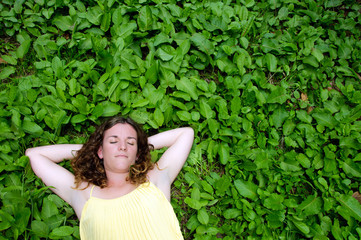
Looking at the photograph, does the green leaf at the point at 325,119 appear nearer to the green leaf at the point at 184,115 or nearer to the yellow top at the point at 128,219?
the green leaf at the point at 184,115

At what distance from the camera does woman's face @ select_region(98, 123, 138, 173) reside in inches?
94.1

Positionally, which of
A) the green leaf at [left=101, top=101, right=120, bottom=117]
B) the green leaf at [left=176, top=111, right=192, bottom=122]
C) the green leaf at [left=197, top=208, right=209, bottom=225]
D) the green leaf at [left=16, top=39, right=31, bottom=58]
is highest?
the green leaf at [left=16, top=39, right=31, bottom=58]

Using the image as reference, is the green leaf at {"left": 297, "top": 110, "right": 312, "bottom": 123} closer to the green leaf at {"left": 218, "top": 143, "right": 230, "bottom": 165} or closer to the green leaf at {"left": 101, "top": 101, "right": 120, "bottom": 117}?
the green leaf at {"left": 218, "top": 143, "right": 230, "bottom": 165}

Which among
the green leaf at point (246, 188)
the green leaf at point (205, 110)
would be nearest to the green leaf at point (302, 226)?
the green leaf at point (246, 188)

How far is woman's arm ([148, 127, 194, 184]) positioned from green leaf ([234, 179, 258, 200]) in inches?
23.9

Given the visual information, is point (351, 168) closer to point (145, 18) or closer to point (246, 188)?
point (246, 188)

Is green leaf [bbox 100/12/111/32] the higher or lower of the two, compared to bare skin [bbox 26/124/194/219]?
higher

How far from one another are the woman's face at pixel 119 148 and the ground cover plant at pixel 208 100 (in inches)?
13.9

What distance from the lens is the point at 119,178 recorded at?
2486 millimetres

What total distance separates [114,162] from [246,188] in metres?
1.33

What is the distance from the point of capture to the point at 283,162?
2.96m

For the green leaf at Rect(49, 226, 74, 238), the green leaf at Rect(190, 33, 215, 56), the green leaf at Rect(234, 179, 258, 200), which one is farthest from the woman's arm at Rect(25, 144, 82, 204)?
the green leaf at Rect(190, 33, 215, 56)

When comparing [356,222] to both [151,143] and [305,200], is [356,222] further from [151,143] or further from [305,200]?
[151,143]

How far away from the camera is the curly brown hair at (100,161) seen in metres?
2.48
